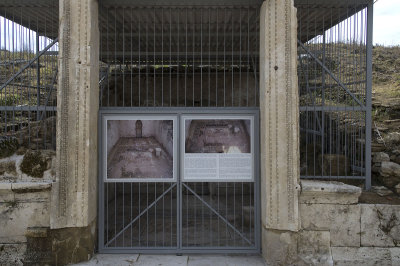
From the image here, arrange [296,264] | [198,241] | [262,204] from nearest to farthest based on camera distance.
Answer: [296,264] → [262,204] → [198,241]

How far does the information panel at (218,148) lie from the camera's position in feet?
17.6

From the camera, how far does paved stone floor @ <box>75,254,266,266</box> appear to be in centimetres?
502

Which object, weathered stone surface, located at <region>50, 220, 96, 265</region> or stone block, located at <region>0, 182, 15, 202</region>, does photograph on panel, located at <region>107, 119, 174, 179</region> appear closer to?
weathered stone surface, located at <region>50, 220, 96, 265</region>

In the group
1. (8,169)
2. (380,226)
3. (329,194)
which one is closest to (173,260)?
(329,194)

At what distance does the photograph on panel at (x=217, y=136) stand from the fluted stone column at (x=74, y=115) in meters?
1.70

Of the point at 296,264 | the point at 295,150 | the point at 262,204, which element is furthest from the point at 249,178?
the point at 296,264

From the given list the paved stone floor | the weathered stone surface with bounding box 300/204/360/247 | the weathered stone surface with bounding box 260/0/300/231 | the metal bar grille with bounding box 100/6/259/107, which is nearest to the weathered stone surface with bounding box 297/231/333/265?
the weathered stone surface with bounding box 300/204/360/247

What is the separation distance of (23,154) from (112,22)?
10.6 ft

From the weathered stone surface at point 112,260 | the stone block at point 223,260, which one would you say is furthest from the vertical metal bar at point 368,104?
the weathered stone surface at point 112,260

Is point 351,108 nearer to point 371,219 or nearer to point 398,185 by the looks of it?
point 398,185

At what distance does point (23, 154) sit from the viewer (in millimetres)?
5426

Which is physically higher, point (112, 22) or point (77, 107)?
point (112, 22)

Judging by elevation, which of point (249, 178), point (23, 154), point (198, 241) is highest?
point (23, 154)

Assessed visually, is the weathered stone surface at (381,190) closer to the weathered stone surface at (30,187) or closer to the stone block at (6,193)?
the weathered stone surface at (30,187)
